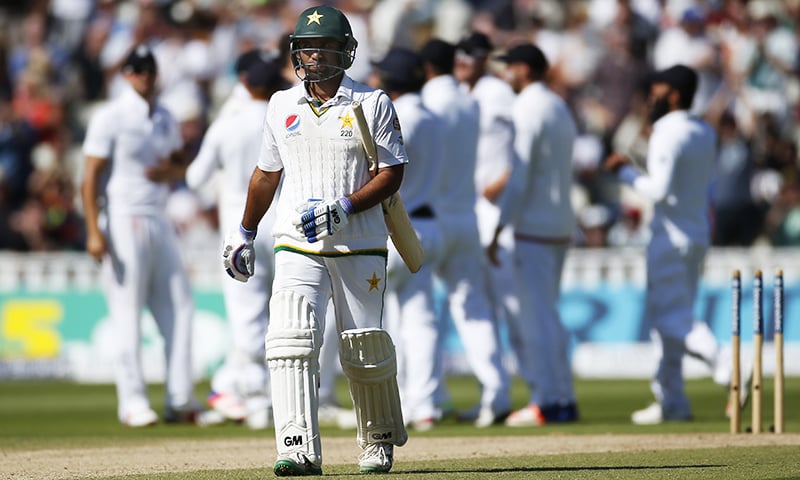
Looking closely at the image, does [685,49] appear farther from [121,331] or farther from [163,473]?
[163,473]

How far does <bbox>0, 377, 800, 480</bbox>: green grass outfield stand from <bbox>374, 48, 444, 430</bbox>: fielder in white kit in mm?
364

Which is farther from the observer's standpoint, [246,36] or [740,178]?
[246,36]

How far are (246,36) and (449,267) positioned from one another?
35.7 ft

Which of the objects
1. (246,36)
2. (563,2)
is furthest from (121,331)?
(563,2)

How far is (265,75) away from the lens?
465 inches

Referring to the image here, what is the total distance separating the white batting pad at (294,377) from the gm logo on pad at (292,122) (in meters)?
0.85

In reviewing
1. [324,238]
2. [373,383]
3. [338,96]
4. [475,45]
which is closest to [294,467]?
[373,383]

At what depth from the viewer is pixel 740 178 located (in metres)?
19.0

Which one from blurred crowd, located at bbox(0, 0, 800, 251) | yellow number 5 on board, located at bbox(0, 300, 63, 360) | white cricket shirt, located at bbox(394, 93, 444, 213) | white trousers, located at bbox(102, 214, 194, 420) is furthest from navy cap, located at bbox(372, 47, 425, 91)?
yellow number 5 on board, located at bbox(0, 300, 63, 360)

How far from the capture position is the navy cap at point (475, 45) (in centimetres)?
1303

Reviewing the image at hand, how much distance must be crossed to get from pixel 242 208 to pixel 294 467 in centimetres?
460

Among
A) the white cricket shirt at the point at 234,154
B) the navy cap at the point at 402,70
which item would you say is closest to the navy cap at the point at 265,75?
the white cricket shirt at the point at 234,154

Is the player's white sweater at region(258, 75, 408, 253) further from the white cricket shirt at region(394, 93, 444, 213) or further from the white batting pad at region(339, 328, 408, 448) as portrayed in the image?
the white cricket shirt at region(394, 93, 444, 213)

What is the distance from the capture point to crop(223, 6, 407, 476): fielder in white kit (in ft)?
24.9
